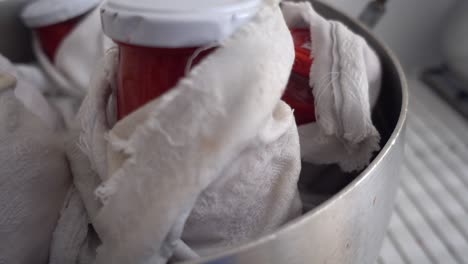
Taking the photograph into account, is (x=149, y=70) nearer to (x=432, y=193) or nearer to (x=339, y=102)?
(x=339, y=102)

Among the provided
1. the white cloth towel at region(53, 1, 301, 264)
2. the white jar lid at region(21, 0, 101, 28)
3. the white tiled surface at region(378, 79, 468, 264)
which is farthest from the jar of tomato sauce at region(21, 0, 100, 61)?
the white tiled surface at region(378, 79, 468, 264)

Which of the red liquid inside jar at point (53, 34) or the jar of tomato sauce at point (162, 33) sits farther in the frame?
the red liquid inside jar at point (53, 34)

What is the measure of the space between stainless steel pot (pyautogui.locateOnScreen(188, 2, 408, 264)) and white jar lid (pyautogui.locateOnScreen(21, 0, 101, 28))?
0.58ft

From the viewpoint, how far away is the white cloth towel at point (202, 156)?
0.37 ft

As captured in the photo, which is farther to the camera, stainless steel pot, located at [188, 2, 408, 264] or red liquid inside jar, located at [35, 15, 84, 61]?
red liquid inside jar, located at [35, 15, 84, 61]

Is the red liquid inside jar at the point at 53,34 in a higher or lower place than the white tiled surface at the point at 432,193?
higher

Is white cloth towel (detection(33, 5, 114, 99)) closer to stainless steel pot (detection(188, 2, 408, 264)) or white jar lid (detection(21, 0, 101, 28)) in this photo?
white jar lid (detection(21, 0, 101, 28))

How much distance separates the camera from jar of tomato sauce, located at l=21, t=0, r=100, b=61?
0.25 metres

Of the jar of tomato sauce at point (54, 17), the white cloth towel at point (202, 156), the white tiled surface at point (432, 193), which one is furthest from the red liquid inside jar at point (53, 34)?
the white tiled surface at point (432, 193)

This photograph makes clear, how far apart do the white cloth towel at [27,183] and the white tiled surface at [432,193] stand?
178 millimetres

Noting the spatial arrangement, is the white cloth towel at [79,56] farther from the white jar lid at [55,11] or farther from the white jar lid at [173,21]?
the white jar lid at [173,21]

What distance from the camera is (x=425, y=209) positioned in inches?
10.8

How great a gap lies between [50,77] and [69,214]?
0.13 metres

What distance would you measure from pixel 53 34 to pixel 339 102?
183 millimetres
